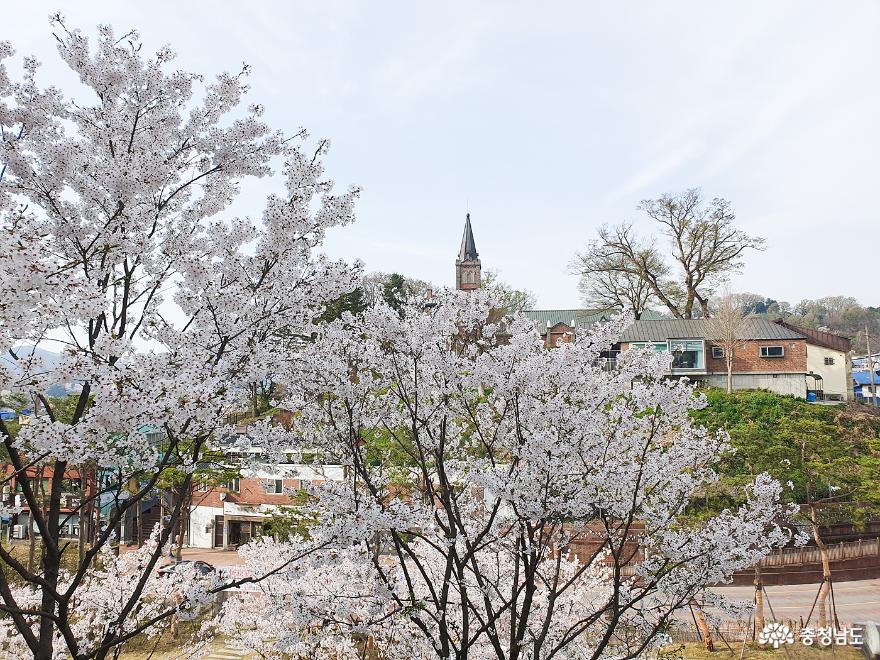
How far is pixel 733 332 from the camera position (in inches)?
1192

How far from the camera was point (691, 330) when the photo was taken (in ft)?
105

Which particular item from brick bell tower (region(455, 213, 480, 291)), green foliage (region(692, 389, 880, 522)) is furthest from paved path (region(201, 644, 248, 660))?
brick bell tower (region(455, 213, 480, 291))

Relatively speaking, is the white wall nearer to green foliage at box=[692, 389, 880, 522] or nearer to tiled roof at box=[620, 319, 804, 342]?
green foliage at box=[692, 389, 880, 522]

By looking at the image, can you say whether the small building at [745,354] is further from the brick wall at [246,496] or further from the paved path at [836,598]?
the brick wall at [246,496]

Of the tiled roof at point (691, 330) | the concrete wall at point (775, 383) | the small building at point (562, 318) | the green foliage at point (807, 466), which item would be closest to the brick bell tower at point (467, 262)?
the small building at point (562, 318)

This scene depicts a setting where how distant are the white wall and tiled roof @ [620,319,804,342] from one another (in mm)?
21603

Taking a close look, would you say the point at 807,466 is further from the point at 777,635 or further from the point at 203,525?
the point at 203,525

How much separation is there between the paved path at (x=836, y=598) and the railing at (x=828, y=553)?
26.5 inches

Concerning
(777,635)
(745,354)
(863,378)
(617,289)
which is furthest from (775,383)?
(863,378)

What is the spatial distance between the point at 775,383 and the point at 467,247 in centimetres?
3290

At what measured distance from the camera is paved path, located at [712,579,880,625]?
1453 centimetres

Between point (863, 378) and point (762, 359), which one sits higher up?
point (762, 359)

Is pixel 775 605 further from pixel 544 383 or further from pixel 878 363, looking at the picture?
pixel 878 363

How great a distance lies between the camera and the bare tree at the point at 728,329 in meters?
30.2
